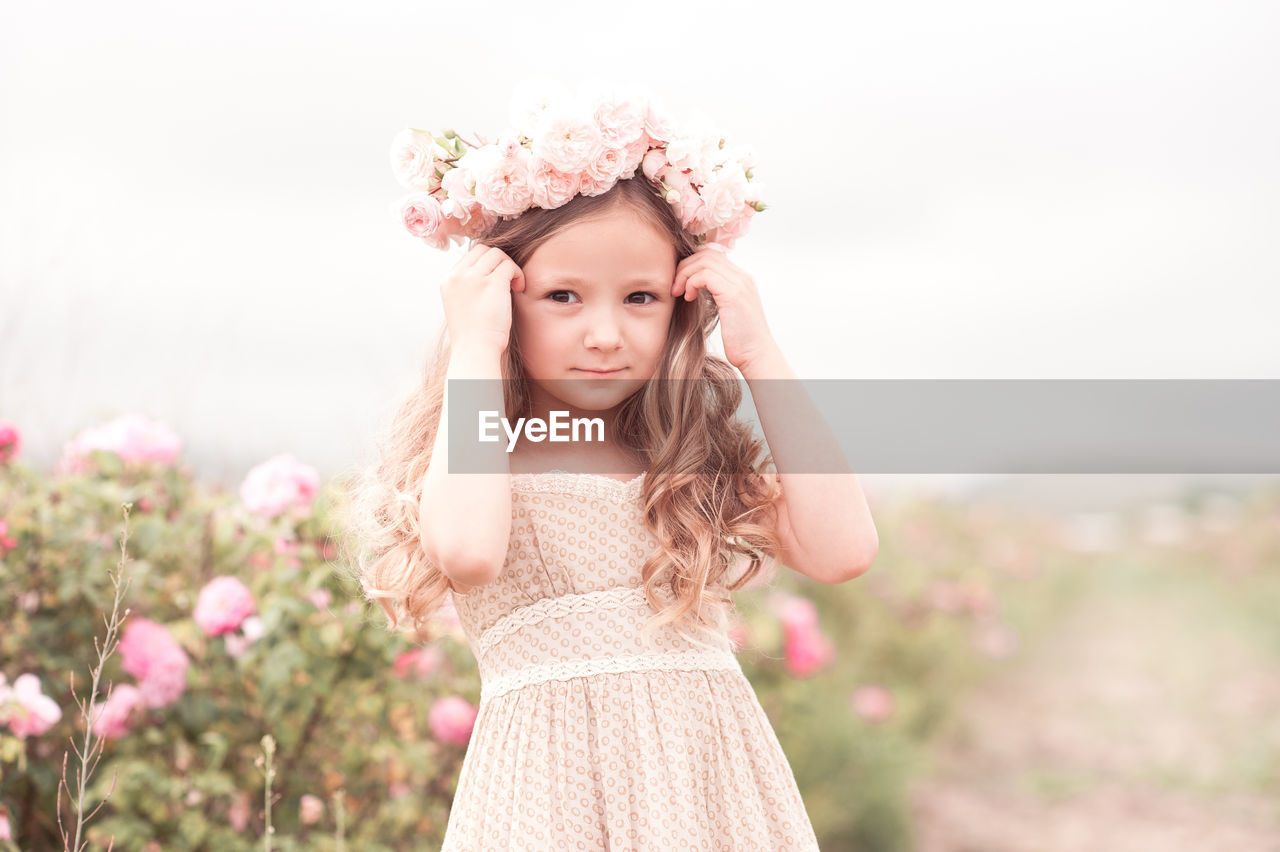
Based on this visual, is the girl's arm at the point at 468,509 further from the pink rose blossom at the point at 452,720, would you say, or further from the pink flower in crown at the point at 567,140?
the pink rose blossom at the point at 452,720

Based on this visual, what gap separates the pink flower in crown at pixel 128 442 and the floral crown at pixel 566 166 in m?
1.68

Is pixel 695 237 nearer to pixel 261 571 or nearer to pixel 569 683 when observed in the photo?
pixel 569 683

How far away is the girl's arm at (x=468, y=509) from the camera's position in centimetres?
167

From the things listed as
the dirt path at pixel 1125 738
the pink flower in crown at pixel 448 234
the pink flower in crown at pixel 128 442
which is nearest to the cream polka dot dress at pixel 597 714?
the pink flower in crown at pixel 448 234

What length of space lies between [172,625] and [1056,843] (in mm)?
4010

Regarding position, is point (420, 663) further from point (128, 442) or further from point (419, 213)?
point (419, 213)

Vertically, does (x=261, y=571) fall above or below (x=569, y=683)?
below

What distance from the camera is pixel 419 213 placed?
1.91 m

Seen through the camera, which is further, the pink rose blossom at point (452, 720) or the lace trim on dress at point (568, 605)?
the pink rose blossom at point (452, 720)

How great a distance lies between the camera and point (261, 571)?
10.6ft

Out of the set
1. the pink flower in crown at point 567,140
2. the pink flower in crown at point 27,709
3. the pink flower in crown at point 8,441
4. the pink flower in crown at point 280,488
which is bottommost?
the pink flower in crown at point 27,709

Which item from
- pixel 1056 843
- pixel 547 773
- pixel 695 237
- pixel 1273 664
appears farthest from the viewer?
pixel 1273 664

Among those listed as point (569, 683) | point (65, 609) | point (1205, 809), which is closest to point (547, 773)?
point (569, 683)

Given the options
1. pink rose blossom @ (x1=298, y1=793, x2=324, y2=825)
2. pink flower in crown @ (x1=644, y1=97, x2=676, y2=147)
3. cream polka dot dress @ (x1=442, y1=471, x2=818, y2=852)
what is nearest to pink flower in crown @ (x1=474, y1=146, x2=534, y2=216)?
pink flower in crown @ (x1=644, y1=97, x2=676, y2=147)
